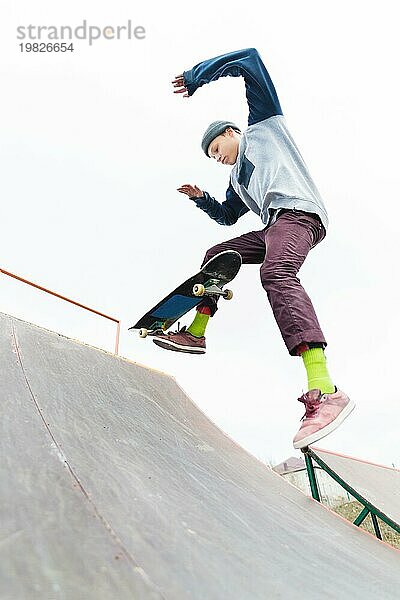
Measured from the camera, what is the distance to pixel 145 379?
159 inches

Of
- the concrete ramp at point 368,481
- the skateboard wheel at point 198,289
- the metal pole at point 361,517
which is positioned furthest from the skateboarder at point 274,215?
the metal pole at point 361,517

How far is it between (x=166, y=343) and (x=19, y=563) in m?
3.07

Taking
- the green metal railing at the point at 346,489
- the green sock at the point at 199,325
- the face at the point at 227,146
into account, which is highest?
the face at the point at 227,146

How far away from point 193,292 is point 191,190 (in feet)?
3.33

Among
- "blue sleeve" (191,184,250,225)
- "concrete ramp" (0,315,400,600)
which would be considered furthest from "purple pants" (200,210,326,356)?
"blue sleeve" (191,184,250,225)

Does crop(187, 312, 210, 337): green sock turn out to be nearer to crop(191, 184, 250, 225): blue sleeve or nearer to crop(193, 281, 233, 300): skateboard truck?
crop(193, 281, 233, 300): skateboard truck

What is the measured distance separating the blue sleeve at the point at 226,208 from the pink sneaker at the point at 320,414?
2.28 metres

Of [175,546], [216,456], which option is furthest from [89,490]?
[216,456]

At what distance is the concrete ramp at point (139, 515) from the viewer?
1.05m

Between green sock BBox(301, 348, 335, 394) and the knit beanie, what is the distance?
2065mm

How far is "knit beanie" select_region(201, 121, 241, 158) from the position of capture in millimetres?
3803

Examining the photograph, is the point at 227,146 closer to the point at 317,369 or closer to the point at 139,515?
the point at 317,369

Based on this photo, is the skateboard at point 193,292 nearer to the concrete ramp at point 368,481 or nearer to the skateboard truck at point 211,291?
the skateboard truck at point 211,291

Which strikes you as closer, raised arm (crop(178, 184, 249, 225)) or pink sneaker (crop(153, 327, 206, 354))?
pink sneaker (crop(153, 327, 206, 354))
